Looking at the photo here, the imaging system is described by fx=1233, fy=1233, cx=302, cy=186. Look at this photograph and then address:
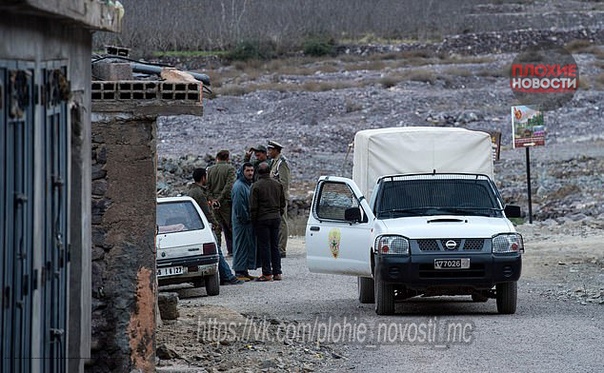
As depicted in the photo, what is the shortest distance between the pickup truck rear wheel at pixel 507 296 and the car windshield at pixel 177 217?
4.88 meters

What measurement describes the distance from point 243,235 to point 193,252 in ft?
8.15

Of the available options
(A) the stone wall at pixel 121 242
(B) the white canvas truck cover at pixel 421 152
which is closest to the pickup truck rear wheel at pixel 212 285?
(B) the white canvas truck cover at pixel 421 152

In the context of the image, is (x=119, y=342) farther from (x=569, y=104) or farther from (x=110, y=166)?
(x=569, y=104)

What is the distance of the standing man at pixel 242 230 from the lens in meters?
19.7

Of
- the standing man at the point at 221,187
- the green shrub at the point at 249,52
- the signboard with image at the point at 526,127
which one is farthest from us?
the green shrub at the point at 249,52

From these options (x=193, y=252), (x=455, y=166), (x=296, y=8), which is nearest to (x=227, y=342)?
(x=193, y=252)

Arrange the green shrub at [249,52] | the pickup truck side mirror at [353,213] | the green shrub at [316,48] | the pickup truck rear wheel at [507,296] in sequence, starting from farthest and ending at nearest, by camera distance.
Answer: the green shrub at [316,48]
the green shrub at [249,52]
the pickup truck side mirror at [353,213]
the pickup truck rear wheel at [507,296]

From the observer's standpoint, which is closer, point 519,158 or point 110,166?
point 110,166

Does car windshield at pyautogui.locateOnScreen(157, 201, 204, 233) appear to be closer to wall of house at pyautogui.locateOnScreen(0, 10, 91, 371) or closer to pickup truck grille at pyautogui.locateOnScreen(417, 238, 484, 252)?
pickup truck grille at pyautogui.locateOnScreen(417, 238, 484, 252)

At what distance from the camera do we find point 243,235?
65.3 ft

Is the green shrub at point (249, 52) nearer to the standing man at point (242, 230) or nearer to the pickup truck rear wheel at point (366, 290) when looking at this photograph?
the standing man at point (242, 230)

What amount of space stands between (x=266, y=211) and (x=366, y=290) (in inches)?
123

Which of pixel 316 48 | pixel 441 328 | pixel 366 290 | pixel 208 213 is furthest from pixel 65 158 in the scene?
pixel 316 48

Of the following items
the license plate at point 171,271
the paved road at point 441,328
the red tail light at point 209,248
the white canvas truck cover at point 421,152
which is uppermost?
the white canvas truck cover at point 421,152
